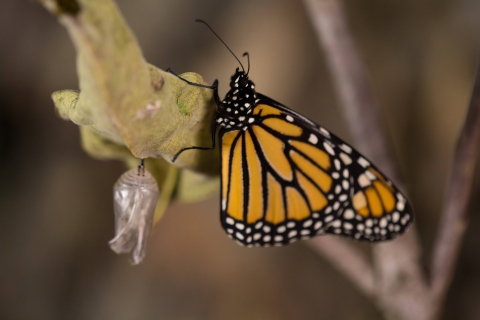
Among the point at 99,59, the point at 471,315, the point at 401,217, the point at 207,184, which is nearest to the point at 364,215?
the point at 401,217

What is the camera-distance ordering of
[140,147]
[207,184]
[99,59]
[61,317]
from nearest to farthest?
[99,59], [140,147], [207,184], [61,317]

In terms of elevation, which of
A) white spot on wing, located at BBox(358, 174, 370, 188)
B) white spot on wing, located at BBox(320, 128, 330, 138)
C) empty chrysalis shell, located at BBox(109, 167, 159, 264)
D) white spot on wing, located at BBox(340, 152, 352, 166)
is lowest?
empty chrysalis shell, located at BBox(109, 167, 159, 264)

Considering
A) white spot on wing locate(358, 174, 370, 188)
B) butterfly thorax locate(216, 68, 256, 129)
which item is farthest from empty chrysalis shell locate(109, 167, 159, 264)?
white spot on wing locate(358, 174, 370, 188)

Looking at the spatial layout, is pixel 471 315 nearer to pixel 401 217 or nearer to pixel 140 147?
pixel 401 217

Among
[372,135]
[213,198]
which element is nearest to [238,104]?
[372,135]

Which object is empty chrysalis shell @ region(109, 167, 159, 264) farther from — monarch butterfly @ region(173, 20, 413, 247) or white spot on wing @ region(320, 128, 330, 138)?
white spot on wing @ region(320, 128, 330, 138)

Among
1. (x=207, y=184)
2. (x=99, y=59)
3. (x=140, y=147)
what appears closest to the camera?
(x=99, y=59)

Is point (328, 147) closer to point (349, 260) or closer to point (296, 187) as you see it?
point (296, 187)
